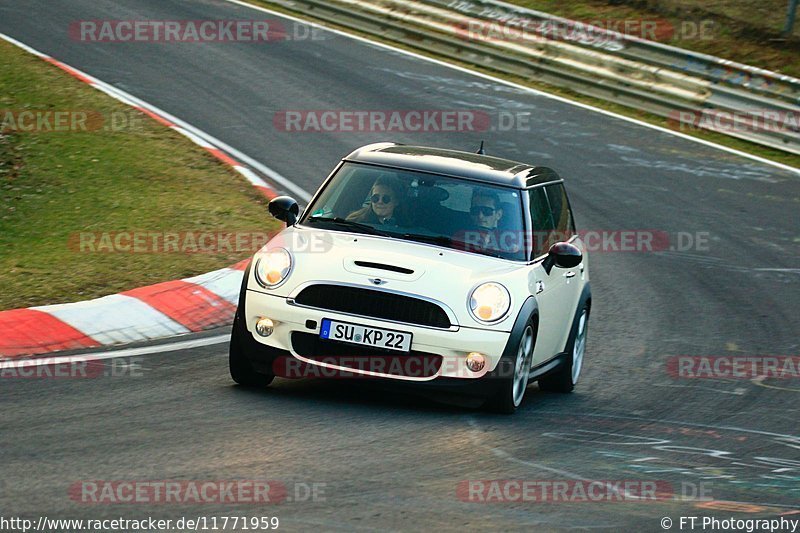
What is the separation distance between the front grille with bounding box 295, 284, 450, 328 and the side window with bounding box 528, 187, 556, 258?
4.06 ft

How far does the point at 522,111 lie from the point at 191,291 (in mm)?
10378

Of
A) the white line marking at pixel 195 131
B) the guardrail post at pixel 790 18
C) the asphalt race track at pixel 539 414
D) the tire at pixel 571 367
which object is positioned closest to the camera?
the asphalt race track at pixel 539 414

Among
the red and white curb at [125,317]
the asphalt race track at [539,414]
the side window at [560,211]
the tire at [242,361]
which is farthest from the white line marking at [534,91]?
the tire at [242,361]

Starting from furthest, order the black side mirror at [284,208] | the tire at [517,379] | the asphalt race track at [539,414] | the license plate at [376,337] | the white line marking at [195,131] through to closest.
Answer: the white line marking at [195,131] → the black side mirror at [284,208] → the tire at [517,379] → the license plate at [376,337] → the asphalt race track at [539,414]

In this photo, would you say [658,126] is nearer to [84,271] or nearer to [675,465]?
[84,271]

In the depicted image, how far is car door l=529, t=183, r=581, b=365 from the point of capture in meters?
8.30

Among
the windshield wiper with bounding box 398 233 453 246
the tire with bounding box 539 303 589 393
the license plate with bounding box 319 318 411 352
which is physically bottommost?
the tire with bounding box 539 303 589 393

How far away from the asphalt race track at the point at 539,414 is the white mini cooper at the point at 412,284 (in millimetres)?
276

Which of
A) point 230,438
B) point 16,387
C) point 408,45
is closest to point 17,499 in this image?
point 230,438

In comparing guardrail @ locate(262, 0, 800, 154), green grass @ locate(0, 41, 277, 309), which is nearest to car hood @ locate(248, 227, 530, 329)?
green grass @ locate(0, 41, 277, 309)

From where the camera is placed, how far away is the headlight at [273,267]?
7.68 meters

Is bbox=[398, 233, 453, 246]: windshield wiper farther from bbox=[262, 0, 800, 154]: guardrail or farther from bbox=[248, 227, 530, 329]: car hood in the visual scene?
bbox=[262, 0, 800, 154]: guardrail

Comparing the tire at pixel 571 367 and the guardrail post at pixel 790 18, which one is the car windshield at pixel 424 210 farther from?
the guardrail post at pixel 790 18

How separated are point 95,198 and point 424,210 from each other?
5.41 metres
